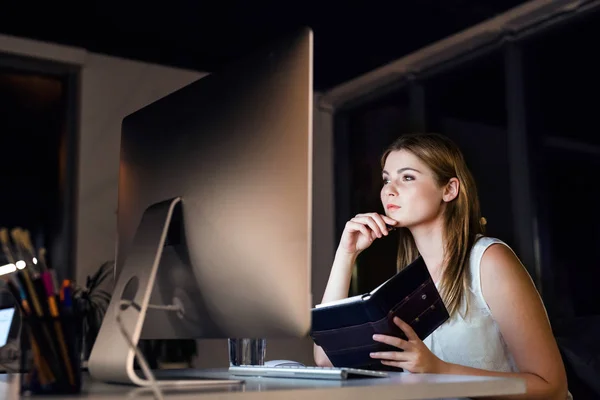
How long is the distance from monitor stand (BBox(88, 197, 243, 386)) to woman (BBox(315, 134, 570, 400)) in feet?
1.28

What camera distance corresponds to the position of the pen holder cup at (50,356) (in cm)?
81

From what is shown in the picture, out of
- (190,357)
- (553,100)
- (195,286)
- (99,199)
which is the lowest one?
(190,357)

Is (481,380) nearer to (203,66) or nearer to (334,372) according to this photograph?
(334,372)

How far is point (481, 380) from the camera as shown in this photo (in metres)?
0.85

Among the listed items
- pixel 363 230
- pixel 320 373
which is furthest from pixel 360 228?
pixel 320 373

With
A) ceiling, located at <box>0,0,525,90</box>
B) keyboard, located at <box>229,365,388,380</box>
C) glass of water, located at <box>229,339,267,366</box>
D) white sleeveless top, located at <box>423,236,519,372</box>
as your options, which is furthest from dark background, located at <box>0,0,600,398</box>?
keyboard, located at <box>229,365,388,380</box>

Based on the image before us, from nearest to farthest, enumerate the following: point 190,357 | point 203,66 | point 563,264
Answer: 1. point 563,264
2. point 190,357
3. point 203,66

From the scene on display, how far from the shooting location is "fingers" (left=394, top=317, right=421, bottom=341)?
1114mm

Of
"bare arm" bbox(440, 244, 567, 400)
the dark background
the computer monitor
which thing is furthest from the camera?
the dark background

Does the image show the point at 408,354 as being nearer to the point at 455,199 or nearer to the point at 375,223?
the point at 375,223

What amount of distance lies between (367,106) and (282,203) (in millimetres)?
3907

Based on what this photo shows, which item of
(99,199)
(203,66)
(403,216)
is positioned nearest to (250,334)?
(403,216)

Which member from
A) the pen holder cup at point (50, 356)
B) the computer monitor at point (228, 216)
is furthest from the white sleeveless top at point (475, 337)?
the pen holder cup at point (50, 356)

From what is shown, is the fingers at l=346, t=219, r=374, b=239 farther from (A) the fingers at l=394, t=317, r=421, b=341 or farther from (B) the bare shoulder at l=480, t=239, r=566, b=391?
(A) the fingers at l=394, t=317, r=421, b=341
